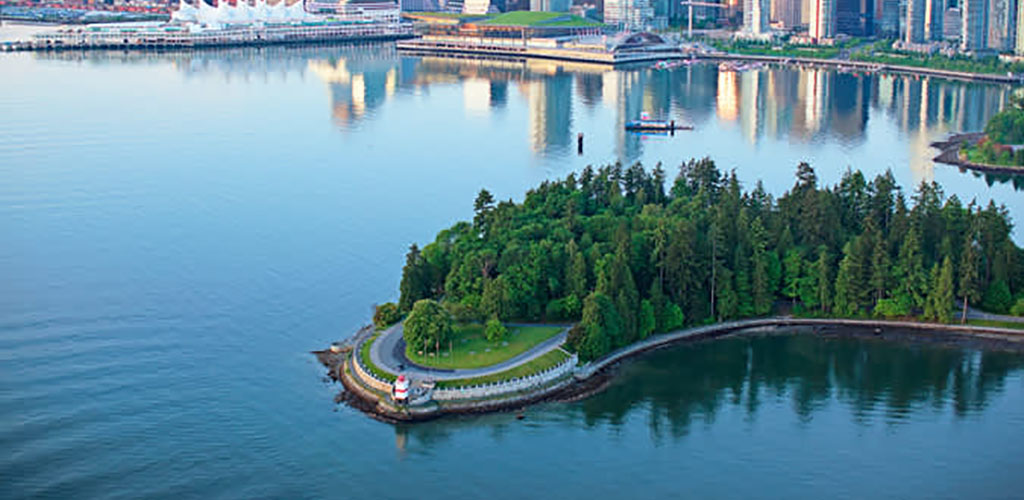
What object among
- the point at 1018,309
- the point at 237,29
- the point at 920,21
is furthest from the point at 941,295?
the point at 237,29

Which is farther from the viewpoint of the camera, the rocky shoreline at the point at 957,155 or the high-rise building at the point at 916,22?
the high-rise building at the point at 916,22

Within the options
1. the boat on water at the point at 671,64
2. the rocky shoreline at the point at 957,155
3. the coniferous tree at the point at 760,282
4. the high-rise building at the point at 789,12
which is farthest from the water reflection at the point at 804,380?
the high-rise building at the point at 789,12

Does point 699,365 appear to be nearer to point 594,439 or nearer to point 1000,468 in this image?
point 594,439

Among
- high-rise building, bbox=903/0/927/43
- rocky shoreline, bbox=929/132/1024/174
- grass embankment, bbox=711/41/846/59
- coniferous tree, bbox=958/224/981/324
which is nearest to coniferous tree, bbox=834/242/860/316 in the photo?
coniferous tree, bbox=958/224/981/324

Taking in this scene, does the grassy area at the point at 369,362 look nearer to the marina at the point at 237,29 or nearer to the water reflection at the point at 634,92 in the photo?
the water reflection at the point at 634,92

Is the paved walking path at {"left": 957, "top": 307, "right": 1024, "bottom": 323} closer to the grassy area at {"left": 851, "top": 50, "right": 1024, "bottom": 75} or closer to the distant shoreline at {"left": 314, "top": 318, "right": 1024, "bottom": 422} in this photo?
the distant shoreline at {"left": 314, "top": 318, "right": 1024, "bottom": 422}

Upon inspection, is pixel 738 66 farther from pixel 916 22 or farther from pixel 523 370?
pixel 523 370
